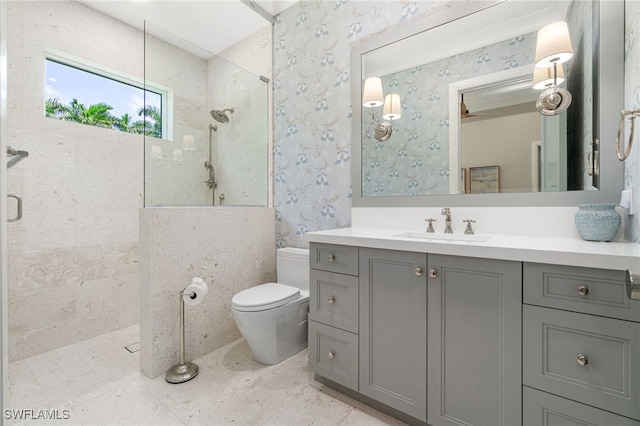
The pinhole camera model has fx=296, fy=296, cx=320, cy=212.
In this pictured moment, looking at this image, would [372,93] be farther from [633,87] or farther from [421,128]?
[633,87]

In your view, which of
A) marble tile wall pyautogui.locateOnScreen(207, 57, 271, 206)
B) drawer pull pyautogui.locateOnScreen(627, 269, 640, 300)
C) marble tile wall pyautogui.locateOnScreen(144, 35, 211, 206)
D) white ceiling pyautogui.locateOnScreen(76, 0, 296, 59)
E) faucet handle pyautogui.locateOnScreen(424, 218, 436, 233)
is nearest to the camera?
drawer pull pyautogui.locateOnScreen(627, 269, 640, 300)

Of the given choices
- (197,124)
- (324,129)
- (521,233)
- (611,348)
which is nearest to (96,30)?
(197,124)

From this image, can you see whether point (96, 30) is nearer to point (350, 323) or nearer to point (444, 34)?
point (444, 34)

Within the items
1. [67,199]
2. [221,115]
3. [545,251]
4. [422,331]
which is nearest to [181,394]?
[422,331]

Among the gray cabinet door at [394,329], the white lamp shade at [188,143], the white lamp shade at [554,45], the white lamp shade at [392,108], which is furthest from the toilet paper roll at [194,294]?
the white lamp shade at [554,45]

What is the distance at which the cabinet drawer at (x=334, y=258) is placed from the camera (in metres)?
1.53

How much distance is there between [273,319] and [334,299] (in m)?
0.50

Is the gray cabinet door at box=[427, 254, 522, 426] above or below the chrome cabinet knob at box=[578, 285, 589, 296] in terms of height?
below

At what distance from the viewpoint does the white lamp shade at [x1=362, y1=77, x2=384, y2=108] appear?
2.03 m

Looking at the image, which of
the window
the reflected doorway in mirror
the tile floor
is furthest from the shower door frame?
the reflected doorway in mirror

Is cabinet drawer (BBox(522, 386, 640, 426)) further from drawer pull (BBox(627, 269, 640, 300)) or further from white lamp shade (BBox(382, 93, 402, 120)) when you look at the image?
white lamp shade (BBox(382, 93, 402, 120))

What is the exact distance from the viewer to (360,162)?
2100 millimetres

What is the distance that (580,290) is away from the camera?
98 cm

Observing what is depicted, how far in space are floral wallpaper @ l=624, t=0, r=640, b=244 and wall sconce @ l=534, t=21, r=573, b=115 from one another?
207 mm
